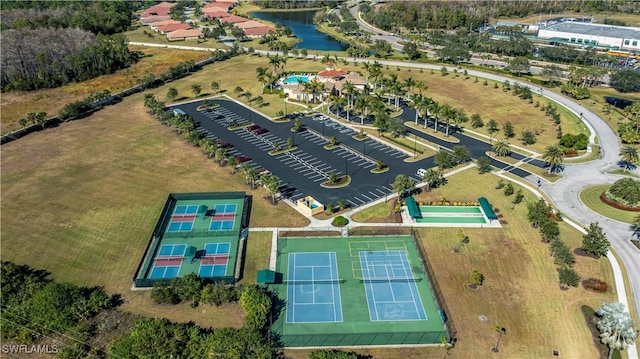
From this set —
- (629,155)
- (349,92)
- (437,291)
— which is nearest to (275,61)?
(349,92)

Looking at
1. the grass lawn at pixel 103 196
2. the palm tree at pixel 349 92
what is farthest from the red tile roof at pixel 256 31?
the grass lawn at pixel 103 196

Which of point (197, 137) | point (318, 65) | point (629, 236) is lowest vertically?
point (629, 236)

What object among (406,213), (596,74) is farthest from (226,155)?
(596,74)

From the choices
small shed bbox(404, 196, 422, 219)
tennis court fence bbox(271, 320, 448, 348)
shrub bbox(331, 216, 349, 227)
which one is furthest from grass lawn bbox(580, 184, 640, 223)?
tennis court fence bbox(271, 320, 448, 348)

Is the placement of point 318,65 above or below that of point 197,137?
above

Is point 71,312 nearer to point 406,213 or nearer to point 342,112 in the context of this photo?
point 406,213

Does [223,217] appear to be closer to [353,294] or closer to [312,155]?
[353,294]
